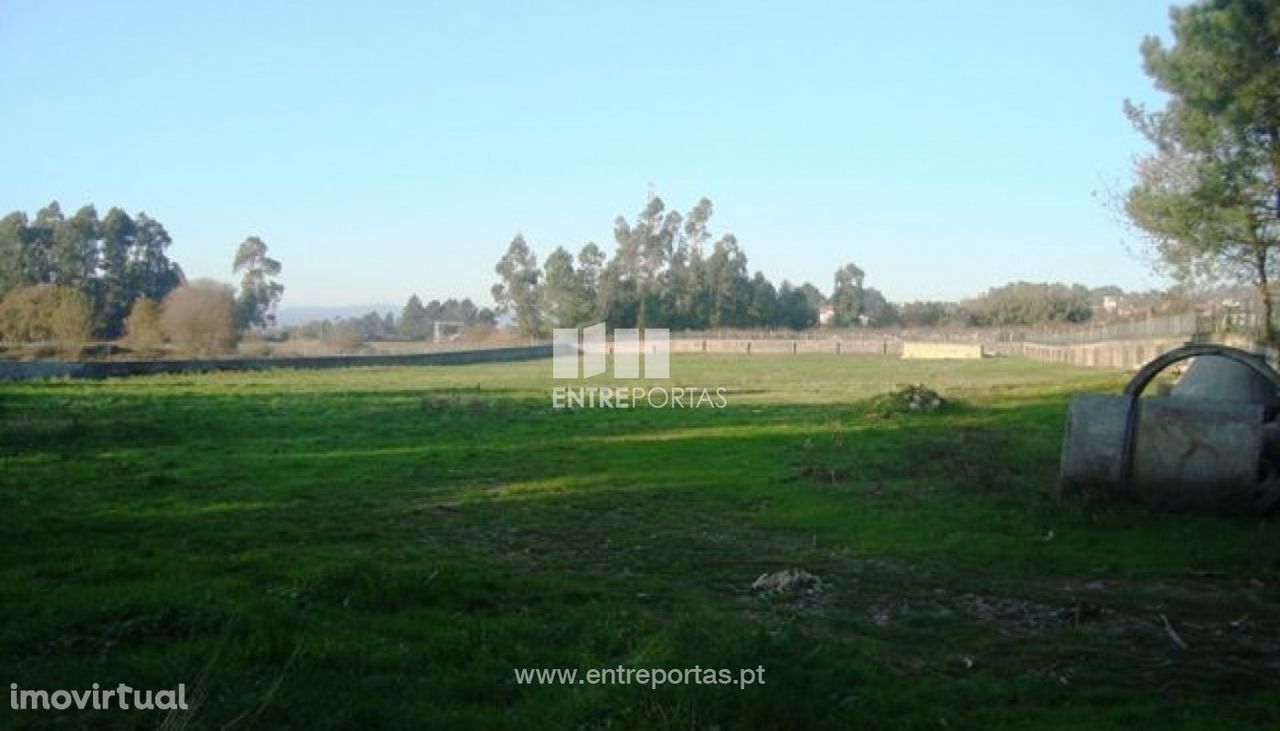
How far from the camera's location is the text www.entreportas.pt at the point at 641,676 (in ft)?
14.3

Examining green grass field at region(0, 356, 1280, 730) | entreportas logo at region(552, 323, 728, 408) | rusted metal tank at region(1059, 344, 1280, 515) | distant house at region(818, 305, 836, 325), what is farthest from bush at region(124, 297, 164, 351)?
distant house at region(818, 305, 836, 325)

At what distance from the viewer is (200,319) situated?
55938 mm

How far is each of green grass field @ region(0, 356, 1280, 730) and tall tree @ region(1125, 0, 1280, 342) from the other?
7974mm

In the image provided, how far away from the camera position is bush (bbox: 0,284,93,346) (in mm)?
49281

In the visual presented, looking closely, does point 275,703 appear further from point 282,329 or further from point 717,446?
point 282,329

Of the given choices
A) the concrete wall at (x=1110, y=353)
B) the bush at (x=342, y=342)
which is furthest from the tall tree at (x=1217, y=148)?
the bush at (x=342, y=342)

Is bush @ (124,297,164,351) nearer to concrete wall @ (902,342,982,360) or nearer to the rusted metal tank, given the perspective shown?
concrete wall @ (902,342,982,360)

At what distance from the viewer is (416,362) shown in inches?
2158

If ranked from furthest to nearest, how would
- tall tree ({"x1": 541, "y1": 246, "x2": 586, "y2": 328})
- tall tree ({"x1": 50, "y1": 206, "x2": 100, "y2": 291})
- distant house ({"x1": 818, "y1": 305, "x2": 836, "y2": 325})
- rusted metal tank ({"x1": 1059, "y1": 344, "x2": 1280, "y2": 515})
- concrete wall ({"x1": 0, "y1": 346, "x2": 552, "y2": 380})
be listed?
distant house ({"x1": 818, "y1": 305, "x2": 836, "y2": 325}), tall tree ({"x1": 541, "y1": 246, "x2": 586, "y2": 328}), tall tree ({"x1": 50, "y1": 206, "x2": 100, "y2": 291}), concrete wall ({"x1": 0, "y1": 346, "x2": 552, "y2": 380}), rusted metal tank ({"x1": 1059, "y1": 344, "x2": 1280, "y2": 515})

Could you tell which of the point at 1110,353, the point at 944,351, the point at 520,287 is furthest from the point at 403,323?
the point at 1110,353

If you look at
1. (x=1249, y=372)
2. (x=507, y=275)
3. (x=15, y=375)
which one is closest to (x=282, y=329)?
(x=507, y=275)

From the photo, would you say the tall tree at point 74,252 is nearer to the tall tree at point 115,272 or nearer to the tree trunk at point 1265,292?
the tall tree at point 115,272

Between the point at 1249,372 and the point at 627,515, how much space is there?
665 cm

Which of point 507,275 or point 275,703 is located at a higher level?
point 507,275
